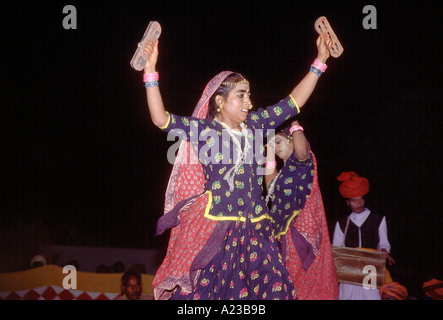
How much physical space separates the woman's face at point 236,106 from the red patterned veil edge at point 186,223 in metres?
0.11

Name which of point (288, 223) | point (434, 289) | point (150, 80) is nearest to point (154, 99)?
point (150, 80)

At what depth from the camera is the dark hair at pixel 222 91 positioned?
8.67 ft

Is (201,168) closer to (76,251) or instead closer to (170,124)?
(170,124)

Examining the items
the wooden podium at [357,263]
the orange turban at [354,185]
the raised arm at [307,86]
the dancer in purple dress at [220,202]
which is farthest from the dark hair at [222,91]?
the orange turban at [354,185]

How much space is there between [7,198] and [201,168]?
16.9ft

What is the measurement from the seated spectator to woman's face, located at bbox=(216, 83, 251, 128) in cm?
307

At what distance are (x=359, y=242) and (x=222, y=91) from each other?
2892mm

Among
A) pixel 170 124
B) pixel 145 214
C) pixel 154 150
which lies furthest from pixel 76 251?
pixel 170 124

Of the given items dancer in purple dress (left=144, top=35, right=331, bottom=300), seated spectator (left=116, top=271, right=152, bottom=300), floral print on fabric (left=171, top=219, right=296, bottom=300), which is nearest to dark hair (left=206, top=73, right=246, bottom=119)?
dancer in purple dress (left=144, top=35, right=331, bottom=300)

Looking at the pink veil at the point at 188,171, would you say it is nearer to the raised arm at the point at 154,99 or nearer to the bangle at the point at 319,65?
the raised arm at the point at 154,99

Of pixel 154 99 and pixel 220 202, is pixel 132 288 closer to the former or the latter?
pixel 220 202

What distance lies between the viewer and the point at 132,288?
5.05 metres

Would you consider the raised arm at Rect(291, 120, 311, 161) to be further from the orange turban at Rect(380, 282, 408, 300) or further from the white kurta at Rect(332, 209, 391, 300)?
the white kurta at Rect(332, 209, 391, 300)
